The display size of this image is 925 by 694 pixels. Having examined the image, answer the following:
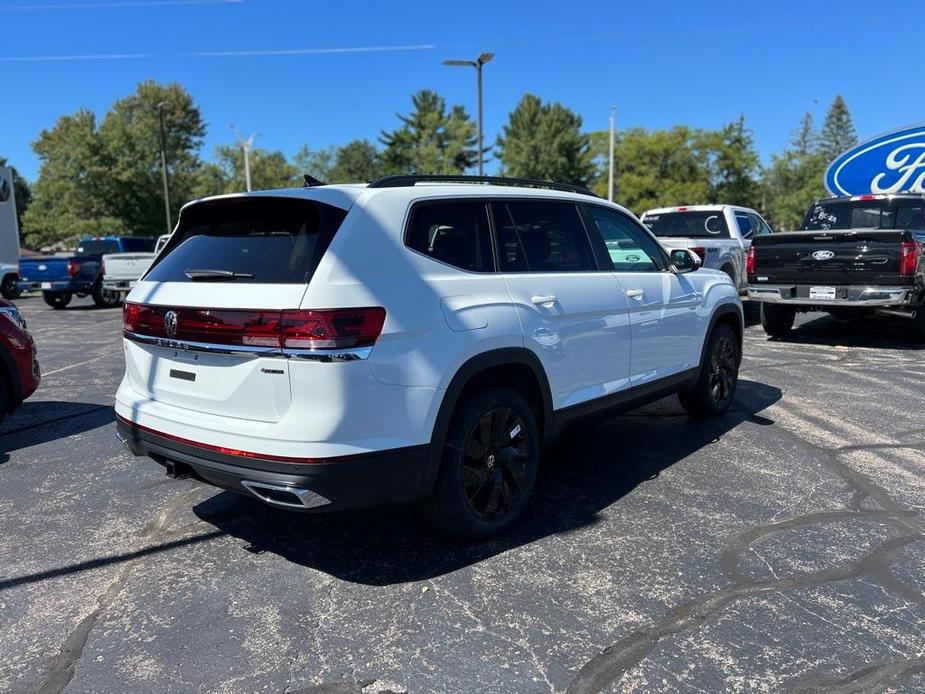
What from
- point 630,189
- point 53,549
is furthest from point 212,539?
point 630,189

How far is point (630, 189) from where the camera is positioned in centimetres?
5131

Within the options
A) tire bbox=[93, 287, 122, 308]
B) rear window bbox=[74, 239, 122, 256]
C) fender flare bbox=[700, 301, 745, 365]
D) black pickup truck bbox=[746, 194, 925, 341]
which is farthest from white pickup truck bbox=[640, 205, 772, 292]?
rear window bbox=[74, 239, 122, 256]

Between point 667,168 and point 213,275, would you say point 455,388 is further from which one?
point 667,168

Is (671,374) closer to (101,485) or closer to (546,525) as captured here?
(546,525)

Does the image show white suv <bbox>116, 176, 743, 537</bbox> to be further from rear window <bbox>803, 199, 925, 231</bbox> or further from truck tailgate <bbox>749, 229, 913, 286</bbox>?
rear window <bbox>803, 199, 925, 231</bbox>

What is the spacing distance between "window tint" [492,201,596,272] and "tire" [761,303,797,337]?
24.3 feet

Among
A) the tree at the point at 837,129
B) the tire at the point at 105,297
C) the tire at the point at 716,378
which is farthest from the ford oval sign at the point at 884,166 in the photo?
the tree at the point at 837,129

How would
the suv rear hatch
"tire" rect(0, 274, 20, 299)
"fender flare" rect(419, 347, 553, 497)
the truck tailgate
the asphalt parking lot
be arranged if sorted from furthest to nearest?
"tire" rect(0, 274, 20, 299) < the truck tailgate < "fender flare" rect(419, 347, 553, 497) < the suv rear hatch < the asphalt parking lot

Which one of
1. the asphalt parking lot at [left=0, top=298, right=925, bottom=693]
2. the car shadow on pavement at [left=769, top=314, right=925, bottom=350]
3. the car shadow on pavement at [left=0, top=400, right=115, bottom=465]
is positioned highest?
the car shadow on pavement at [left=769, top=314, right=925, bottom=350]

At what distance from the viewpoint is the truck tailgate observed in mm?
8898

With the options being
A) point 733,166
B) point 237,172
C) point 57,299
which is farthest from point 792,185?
point 57,299

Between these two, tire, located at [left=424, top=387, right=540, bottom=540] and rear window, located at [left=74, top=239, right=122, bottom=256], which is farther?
rear window, located at [left=74, top=239, right=122, bottom=256]

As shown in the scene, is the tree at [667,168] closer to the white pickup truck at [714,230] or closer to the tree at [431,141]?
the tree at [431,141]

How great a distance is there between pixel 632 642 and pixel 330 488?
1.35 meters
